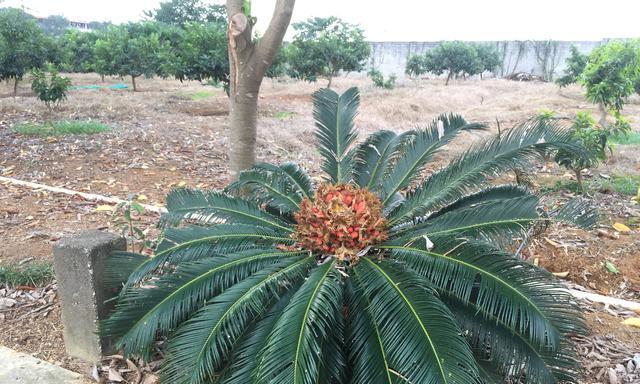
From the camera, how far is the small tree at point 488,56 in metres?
32.3

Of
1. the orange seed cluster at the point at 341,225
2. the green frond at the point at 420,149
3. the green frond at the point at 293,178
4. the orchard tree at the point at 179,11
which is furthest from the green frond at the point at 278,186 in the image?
the orchard tree at the point at 179,11

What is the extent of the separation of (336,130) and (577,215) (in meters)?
1.77

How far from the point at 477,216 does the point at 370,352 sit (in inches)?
37.8

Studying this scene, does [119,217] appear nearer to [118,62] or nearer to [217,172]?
[217,172]

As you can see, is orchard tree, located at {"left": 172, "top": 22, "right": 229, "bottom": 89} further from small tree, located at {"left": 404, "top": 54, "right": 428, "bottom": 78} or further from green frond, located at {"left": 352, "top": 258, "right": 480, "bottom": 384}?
small tree, located at {"left": 404, "top": 54, "right": 428, "bottom": 78}

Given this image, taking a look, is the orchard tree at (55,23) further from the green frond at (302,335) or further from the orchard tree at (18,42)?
the green frond at (302,335)

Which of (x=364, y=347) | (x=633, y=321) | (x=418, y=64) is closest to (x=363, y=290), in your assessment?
(x=364, y=347)

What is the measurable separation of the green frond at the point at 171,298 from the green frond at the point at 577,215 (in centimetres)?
150

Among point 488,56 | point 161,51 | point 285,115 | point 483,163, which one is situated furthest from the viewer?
point 488,56

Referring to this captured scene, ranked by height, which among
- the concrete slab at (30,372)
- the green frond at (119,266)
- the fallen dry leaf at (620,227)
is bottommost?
the concrete slab at (30,372)

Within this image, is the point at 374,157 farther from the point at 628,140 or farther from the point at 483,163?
the point at 628,140

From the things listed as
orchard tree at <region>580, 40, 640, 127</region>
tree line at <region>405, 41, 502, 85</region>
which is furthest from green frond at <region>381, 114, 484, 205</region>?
tree line at <region>405, 41, 502, 85</region>

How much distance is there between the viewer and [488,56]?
32656 mm

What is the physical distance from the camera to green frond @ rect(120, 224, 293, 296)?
2.65m
